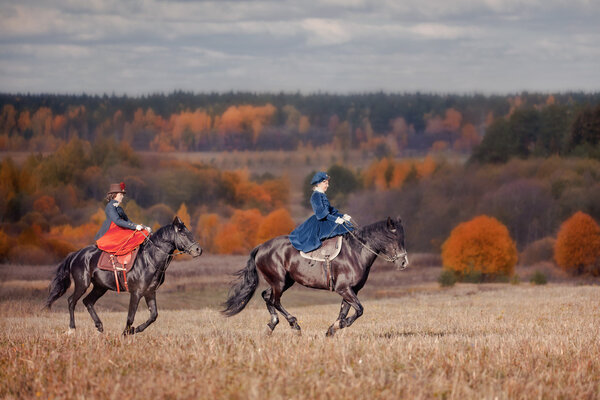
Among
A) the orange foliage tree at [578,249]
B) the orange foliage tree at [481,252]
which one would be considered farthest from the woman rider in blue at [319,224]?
the orange foliage tree at [578,249]

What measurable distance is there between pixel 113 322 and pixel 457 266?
216 feet

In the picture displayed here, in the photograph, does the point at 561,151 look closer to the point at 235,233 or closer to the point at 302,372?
the point at 235,233

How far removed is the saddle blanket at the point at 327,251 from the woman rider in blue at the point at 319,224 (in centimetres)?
10

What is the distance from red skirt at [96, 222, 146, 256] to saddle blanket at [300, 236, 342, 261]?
3097 mm

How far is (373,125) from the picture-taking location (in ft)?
469

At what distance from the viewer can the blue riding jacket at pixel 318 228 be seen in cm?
1377

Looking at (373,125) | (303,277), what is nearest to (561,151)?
(373,125)

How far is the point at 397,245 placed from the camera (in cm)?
1355

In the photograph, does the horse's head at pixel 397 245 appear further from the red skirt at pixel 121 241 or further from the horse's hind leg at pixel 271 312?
the red skirt at pixel 121 241

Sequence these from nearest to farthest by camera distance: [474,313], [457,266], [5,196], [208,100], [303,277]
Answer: [303,277], [474,313], [457,266], [5,196], [208,100]

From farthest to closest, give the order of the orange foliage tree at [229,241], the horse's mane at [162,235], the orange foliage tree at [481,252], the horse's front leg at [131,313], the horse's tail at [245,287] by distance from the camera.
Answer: the orange foliage tree at [229,241]
the orange foliage tree at [481,252]
the horse's tail at [245,287]
the horse's mane at [162,235]
the horse's front leg at [131,313]

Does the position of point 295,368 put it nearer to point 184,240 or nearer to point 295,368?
point 295,368

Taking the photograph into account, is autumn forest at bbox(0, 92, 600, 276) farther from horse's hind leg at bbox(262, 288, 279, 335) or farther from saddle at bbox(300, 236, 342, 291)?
saddle at bbox(300, 236, 342, 291)

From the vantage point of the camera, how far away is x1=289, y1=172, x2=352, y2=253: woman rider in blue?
13766 millimetres
